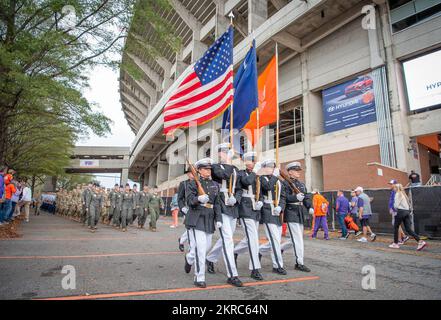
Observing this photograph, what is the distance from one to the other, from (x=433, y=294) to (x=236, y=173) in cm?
321

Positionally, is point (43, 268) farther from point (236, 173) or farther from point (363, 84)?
point (363, 84)

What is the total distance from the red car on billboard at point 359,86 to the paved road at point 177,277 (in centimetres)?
1161

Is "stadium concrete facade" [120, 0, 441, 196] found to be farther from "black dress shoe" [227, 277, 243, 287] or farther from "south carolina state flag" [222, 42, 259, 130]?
"black dress shoe" [227, 277, 243, 287]

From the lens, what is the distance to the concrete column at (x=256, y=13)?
20.4 m

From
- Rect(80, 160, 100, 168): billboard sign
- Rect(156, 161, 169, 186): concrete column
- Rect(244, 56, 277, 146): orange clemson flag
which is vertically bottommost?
Rect(244, 56, 277, 146): orange clemson flag

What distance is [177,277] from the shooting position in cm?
440

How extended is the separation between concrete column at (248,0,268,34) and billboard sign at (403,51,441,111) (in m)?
10.6

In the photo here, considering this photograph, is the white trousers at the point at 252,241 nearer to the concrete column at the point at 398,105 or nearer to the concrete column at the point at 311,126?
the concrete column at the point at 398,105

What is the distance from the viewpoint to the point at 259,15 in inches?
822

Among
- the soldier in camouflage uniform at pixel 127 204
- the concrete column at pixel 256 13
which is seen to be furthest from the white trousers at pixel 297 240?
the concrete column at pixel 256 13

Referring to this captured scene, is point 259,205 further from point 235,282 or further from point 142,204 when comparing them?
point 142,204

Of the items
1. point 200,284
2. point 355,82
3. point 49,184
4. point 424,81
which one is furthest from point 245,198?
point 49,184

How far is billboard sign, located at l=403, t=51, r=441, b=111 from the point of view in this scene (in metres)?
13.5

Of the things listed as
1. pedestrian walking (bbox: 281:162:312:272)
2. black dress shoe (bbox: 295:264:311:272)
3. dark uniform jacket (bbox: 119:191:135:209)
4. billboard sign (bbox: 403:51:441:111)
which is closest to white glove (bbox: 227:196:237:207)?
pedestrian walking (bbox: 281:162:312:272)
